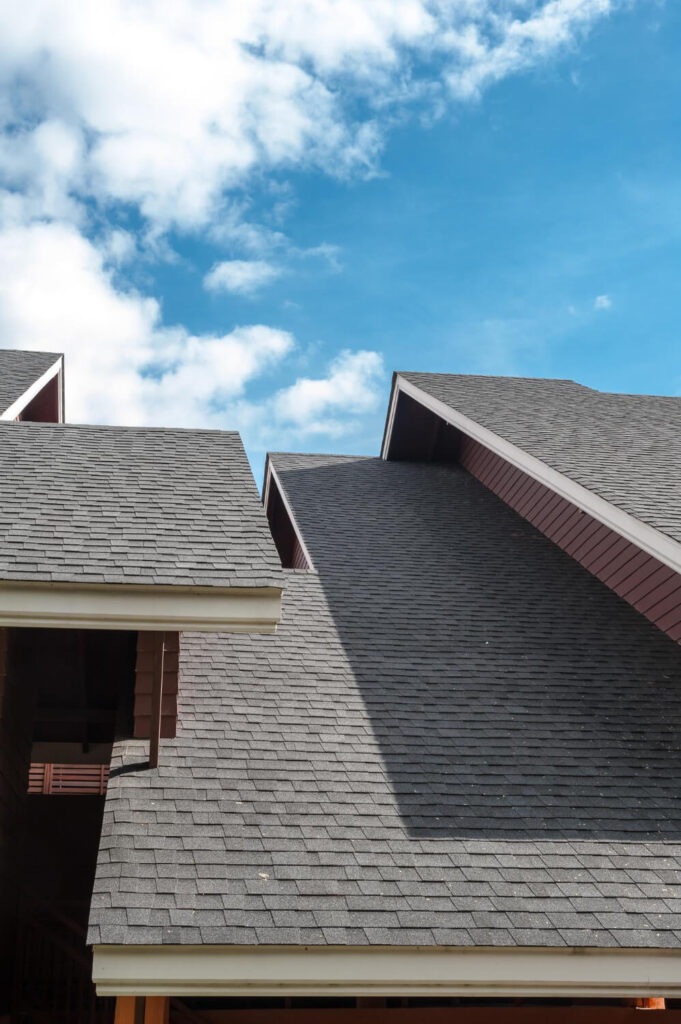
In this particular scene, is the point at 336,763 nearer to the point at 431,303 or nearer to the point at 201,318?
the point at 431,303

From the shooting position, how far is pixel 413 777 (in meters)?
4.96

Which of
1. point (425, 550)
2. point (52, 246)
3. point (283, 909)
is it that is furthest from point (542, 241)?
point (283, 909)

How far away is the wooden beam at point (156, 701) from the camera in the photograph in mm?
4738

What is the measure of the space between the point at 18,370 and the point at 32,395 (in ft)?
2.62

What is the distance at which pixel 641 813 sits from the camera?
484 centimetres

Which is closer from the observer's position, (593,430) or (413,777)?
(413,777)

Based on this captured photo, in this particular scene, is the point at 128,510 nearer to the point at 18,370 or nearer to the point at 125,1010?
the point at 125,1010

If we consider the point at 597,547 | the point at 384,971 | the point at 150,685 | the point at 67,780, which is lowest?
the point at 384,971

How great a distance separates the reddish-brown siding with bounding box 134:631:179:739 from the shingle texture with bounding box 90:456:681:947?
17 centimetres

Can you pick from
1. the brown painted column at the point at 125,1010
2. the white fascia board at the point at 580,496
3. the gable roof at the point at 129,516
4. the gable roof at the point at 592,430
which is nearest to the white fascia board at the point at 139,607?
the gable roof at the point at 129,516

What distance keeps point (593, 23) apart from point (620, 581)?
7518 mm

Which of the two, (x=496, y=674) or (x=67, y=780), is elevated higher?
(x=496, y=674)

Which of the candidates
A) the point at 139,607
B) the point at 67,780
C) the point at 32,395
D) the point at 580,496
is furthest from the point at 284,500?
the point at 139,607

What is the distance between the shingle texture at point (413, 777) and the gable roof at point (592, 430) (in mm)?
1427
